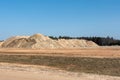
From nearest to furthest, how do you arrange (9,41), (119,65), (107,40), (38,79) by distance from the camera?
(38,79) < (119,65) < (9,41) < (107,40)

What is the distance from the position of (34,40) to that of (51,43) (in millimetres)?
4526

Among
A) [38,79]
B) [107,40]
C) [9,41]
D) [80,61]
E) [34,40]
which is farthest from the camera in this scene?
[107,40]

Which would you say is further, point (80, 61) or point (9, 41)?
point (9, 41)

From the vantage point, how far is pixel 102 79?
1789 centimetres

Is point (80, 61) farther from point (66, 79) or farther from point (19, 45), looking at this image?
point (19, 45)

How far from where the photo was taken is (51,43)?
8750cm

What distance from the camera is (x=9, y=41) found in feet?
322

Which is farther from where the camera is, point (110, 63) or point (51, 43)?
point (51, 43)

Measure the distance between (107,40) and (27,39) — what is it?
3891 cm


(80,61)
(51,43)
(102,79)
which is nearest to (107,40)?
(51,43)

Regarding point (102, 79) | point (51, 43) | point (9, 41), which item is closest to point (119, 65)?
point (102, 79)

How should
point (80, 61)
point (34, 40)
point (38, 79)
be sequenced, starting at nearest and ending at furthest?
point (38, 79)
point (80, 61)
point (34, 40)

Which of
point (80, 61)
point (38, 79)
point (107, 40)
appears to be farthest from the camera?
point (107, 40)

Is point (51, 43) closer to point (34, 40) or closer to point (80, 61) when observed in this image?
point (34, 40)
